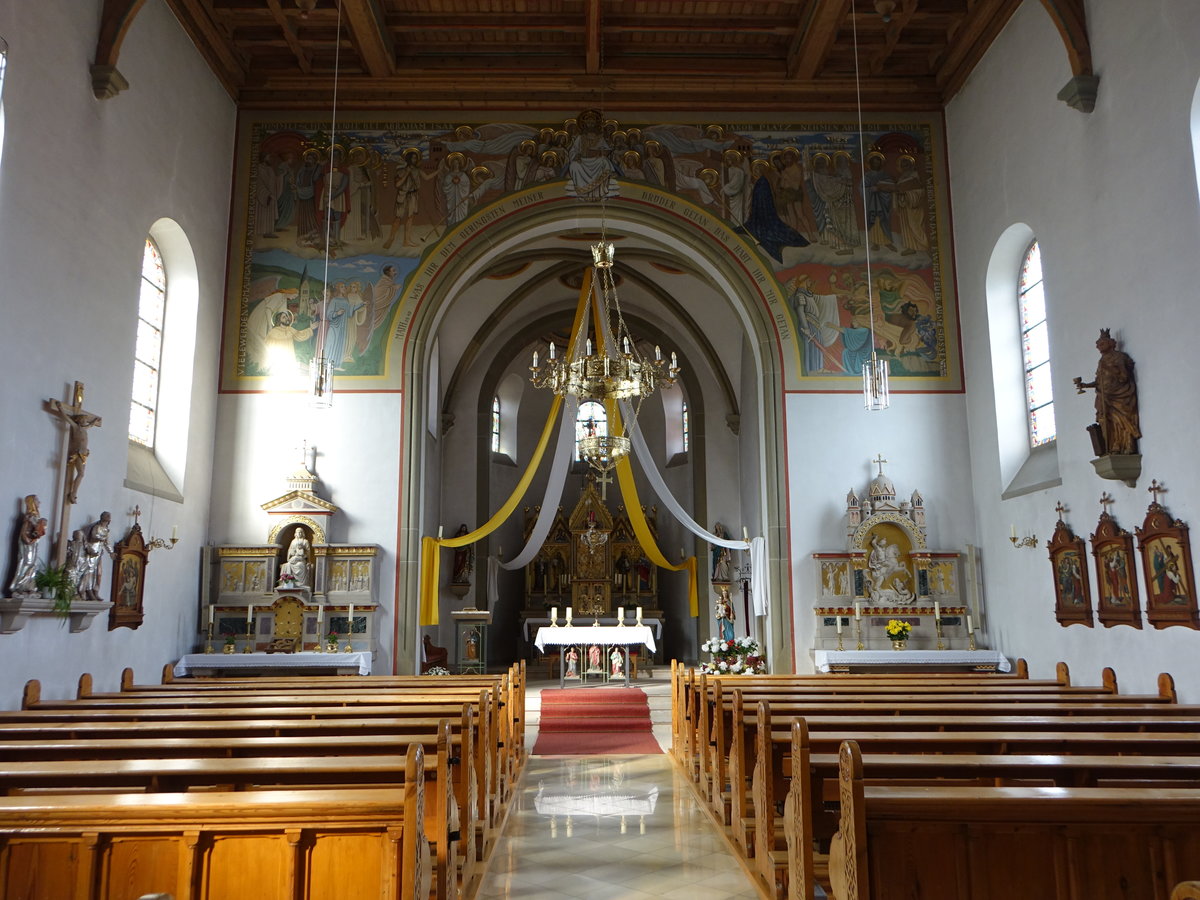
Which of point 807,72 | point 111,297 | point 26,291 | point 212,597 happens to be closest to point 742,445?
point 807,72

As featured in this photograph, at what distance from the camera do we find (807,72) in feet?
44.0

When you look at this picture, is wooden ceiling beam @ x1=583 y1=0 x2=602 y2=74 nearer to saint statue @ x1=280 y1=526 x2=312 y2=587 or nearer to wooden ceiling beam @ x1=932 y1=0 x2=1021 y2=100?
wooden ceiling beam @ x1=932 y1=0 x2=1021 y2=100

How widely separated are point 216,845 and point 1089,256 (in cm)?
953

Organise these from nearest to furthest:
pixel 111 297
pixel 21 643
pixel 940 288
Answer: pixel 21 643 < pixel 111 297 < pixel 940 288

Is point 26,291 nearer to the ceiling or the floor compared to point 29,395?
nearer to the ceiling

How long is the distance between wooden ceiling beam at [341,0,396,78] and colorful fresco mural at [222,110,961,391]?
827mm

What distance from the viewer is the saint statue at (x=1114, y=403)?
8.67m

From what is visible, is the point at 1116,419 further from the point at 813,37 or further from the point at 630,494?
the point at 630,494

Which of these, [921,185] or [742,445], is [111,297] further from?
[742,445]

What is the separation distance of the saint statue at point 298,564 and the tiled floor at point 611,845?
4473 mm

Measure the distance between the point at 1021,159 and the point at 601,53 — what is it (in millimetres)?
5944

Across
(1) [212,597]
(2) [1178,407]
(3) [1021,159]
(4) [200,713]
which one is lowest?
(4) [200,713]

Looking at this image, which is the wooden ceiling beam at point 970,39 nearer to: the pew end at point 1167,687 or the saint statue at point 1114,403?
the saint statue at point 1114,403

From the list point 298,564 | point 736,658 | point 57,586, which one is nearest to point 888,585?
point 736,658
